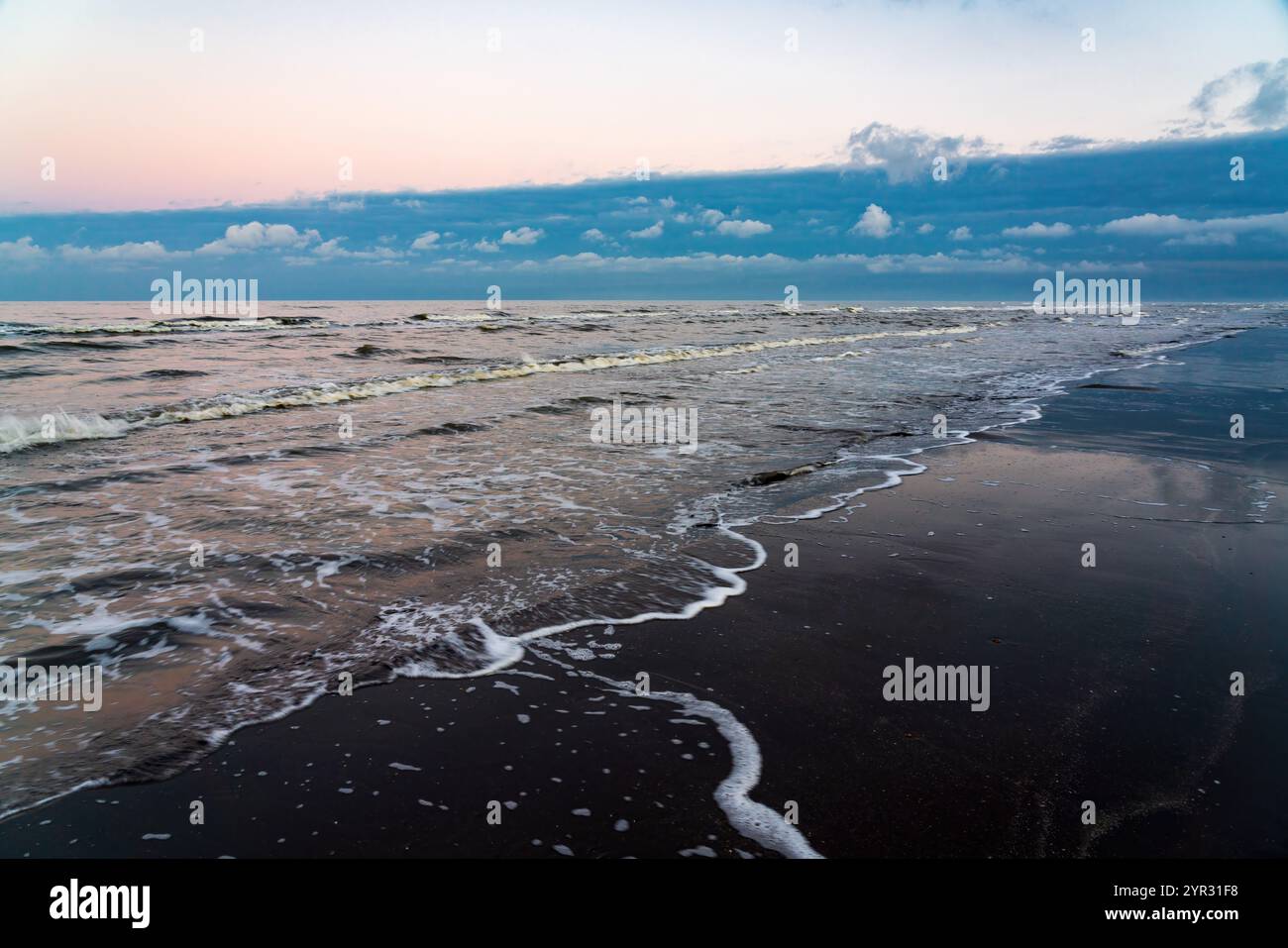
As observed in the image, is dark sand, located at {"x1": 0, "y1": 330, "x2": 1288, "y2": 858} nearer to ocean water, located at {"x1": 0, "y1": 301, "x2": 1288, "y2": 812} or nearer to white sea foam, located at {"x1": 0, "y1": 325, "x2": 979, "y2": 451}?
ocean water, located at {"x1": 0, "y1": 301, "x2": 1288, "y2": 812}

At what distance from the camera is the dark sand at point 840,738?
305 cm

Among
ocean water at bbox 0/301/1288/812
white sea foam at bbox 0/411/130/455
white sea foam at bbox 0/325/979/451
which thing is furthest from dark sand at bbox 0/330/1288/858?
white sea foam at bbox 0/325/979/451

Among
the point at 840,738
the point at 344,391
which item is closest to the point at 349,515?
the point at 840,738

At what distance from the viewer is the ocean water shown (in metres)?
4.47

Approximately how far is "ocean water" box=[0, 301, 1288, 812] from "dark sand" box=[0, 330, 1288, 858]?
16.2 inches

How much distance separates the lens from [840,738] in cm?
377

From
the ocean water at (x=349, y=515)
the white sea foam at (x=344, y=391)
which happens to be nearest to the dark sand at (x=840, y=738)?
the ocean water at (x=349, y=515)

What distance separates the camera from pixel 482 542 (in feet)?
22.7

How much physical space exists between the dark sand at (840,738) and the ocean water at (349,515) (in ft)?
1.35

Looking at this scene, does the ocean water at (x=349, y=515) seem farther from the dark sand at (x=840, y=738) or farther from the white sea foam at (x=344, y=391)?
the dark sand at (x=840, y=738)

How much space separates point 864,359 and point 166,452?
23.4 metres
